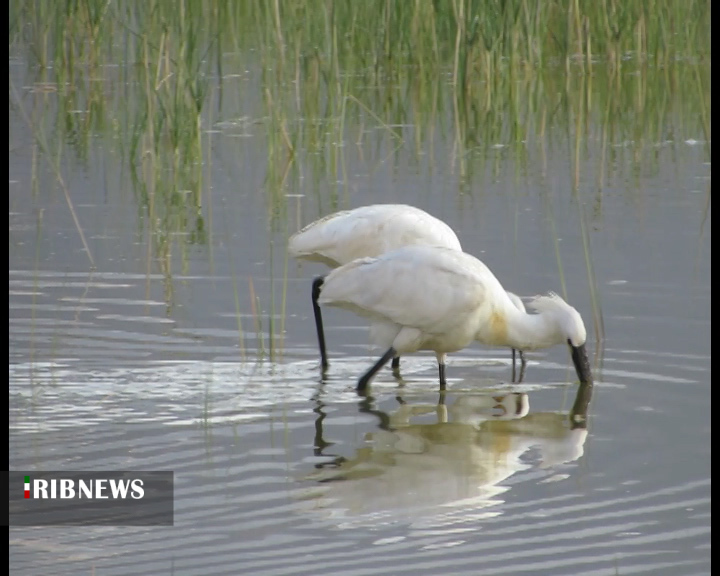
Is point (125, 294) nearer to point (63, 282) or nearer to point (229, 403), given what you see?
point (63, 282)

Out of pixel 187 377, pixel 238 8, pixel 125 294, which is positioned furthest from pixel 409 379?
pixel 238 8

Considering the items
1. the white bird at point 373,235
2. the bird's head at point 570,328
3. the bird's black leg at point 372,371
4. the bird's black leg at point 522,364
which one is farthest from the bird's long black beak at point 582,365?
the white bird at point 373,235

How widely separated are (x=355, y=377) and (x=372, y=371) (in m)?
0.22

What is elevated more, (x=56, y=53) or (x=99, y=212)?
(x=56, y=53)

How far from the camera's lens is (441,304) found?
6.64 m

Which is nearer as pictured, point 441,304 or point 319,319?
point 441,304

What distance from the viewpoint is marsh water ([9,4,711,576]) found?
4734mm

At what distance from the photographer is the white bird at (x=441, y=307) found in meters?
6.65

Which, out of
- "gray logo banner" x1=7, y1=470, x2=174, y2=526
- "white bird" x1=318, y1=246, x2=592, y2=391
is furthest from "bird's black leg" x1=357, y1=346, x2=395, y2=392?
"gray logo banner" x1=7, y1=470, x2=174, y2=526

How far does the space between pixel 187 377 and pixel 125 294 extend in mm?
1304

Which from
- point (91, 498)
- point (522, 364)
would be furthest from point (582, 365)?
point (91, 498)

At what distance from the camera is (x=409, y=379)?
7000mm

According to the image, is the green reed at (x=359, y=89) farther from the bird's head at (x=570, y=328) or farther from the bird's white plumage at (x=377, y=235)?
the bird's head at (x=570, y=328)

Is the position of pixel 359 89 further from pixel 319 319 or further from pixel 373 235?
pixel 319 319
